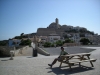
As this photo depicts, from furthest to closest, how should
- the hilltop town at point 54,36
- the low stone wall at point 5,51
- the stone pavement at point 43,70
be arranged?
the hilltop town at point 54,36, the low stone wall at point 5,51, the stone pavement at point 43,70

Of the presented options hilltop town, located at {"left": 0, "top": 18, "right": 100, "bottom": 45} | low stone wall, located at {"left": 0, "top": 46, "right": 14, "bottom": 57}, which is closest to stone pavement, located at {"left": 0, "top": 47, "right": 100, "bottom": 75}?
low stone wall, located at {"left": 0, "top": 46, "right": 14, "bottom": 57}

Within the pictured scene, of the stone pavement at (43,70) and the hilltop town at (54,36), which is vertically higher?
the hilltop town at (54,36)

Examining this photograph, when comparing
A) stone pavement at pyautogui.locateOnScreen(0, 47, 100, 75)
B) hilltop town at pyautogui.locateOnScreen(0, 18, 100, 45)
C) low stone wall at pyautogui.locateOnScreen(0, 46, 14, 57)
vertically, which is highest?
hilltop town at pyautogui.locateOnScreen(0, 18, 100, 45)

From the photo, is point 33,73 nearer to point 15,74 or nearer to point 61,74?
point 15,74

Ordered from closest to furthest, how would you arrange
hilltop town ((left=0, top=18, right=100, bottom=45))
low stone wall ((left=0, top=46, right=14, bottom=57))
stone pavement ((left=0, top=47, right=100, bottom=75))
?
stone pavement ((left=0, top=47, right=100, bottom=75)), low stone wall ((left=0, top=46, right=14, bottom=57)), hilltop town ((left=0, top=18, right=100, bottom=45))

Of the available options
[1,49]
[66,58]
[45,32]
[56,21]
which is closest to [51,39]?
[45,32]

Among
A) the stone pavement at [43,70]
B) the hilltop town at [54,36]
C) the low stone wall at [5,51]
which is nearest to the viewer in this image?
the stone pavement at [43,70]

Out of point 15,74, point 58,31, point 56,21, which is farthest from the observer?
point 56,21

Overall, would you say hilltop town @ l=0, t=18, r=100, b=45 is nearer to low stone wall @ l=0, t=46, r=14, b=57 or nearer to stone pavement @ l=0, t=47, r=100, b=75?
low stone wall @ l=0, t=46, r=14, b=57

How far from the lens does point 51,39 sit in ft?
332

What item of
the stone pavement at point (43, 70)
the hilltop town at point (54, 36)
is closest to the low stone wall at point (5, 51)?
the stone pavement at point (43, 70)

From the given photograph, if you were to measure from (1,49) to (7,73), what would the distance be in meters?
8.90

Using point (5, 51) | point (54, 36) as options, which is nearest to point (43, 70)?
point (5, 51)

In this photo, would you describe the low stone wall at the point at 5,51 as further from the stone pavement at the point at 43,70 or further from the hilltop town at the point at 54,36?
the hilltop town at the point at 54,36
